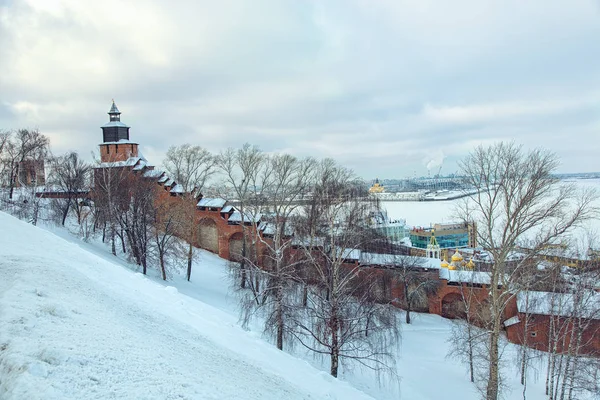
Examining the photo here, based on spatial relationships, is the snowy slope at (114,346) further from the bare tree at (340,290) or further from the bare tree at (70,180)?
the bare tree at (70,180)

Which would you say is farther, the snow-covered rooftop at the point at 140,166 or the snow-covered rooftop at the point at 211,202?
the snow-covered rooftop at the point at 140,166

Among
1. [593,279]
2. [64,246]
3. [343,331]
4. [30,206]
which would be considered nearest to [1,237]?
[64,246]

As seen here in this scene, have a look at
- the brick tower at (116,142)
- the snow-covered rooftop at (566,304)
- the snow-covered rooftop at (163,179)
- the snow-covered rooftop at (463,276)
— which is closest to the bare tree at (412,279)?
the snow-covered rooftop at (463,276)

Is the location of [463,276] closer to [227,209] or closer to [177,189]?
[227,209]

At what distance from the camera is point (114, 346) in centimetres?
548

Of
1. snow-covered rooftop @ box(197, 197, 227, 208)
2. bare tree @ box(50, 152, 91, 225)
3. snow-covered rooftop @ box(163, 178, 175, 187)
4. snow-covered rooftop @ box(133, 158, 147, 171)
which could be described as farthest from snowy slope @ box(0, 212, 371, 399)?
snow-covered rooftop @ box(133, 158, 147, 171)

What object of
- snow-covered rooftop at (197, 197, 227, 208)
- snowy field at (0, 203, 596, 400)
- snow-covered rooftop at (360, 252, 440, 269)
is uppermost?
snow-covered rooftop at (197, 197, 227, 208)

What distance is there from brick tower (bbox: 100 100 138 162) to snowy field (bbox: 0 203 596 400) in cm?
2212

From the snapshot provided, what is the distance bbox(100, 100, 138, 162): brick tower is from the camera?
112ft

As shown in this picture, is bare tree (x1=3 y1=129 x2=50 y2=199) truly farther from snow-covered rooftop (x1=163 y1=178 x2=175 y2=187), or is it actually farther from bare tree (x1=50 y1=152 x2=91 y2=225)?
snow-covered rooftop (x1=163 y1=178 x2=175 y2=187)

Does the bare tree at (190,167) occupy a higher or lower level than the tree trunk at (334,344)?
higher

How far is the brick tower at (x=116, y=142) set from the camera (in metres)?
34.1

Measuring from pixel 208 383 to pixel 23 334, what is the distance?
8.39 feet

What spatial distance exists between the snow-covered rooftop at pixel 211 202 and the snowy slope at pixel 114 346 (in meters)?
17.1
